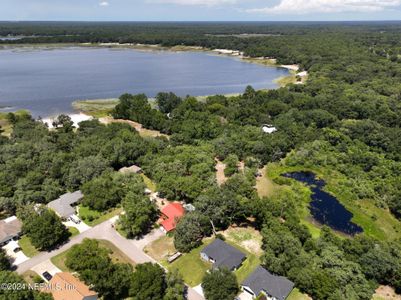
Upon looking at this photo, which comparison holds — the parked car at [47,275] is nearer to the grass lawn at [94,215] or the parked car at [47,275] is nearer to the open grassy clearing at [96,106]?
the grass lawn at [94,215]

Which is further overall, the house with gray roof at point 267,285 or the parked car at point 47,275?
the parked car at point 47,275

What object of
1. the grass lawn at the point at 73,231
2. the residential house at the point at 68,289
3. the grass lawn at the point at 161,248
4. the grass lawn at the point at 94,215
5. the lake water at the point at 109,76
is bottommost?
the grass lawn at the point at 161,248

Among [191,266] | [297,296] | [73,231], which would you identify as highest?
[73,231]

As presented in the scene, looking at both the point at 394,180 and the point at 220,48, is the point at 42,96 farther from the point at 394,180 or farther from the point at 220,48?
the point at 220,48

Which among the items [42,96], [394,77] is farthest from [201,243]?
[394,77]

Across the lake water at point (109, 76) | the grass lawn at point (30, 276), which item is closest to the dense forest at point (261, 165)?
the grass lawn at point (30, 276)

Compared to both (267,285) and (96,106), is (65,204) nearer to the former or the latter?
(267,285)

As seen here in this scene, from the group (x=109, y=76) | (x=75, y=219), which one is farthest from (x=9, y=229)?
(x=109, y=76)
